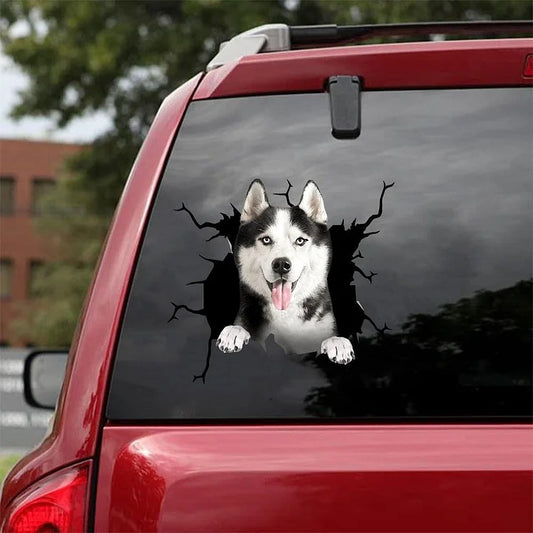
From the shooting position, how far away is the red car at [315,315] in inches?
74.4

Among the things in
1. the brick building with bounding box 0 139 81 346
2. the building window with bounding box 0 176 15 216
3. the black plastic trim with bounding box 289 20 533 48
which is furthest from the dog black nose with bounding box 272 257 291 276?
the building window with bounding box 0 176 15 216

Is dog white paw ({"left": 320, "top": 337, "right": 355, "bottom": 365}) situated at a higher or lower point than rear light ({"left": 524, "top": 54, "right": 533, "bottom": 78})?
lower

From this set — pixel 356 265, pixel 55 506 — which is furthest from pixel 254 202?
pixel 55 506

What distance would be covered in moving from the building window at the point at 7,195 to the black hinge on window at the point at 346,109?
174 ft

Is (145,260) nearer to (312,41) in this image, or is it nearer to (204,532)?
(204,532)

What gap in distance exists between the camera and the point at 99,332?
2.06 metres

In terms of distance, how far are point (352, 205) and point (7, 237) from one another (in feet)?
171

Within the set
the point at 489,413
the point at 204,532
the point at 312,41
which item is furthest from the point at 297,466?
the point at 312,41

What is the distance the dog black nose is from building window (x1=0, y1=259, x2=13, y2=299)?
173ft

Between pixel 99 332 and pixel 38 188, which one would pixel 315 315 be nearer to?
pixel 99 332

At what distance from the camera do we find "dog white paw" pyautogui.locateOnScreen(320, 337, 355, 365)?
1971 millimetres

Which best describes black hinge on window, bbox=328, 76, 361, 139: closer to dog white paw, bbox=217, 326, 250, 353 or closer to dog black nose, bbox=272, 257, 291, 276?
dog black nose, bbox=272, 257, 291, 276

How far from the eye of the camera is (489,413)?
1.92 meters

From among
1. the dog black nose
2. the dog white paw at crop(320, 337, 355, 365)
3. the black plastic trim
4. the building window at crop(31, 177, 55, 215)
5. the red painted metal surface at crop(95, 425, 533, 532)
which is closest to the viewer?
the red painted metal surface at crop(95, 425, 533, 532)
